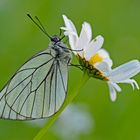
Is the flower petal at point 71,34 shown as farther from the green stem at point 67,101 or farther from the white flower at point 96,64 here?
the green stem at point 67,101

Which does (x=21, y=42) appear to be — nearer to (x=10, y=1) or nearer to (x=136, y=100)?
(x=10, y=1)

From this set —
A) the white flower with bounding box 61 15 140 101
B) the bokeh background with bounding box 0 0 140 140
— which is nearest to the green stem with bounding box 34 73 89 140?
the white flower with bounding box 61 15 140 101

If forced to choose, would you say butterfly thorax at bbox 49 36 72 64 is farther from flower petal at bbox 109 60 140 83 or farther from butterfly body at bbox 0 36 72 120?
flower petal at bbox 109 60 140 83

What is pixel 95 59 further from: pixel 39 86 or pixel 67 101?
pixel 67 101

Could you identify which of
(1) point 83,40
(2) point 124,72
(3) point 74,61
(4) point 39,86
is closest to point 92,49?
(1) point 83,40

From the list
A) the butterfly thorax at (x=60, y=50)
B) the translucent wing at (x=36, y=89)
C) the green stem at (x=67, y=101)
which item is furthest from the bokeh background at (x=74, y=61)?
the green stem at (x=67, y=101)

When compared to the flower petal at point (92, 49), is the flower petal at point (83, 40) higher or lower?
higher
